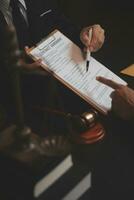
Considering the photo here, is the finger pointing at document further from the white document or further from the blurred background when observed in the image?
the blurred background

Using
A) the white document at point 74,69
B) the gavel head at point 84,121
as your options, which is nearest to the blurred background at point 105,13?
the white document at point 74,69

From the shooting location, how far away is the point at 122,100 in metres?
1.11

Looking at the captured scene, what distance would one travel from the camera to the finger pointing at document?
3.61 feet

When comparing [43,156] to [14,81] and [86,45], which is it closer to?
[14,81]

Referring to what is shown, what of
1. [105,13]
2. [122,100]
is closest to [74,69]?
[122,100]

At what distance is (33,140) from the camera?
0.90 m

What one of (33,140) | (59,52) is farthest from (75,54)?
(33,140)

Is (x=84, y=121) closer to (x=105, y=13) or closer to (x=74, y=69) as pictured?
(x=74, y=69)

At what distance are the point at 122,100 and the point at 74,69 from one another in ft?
0.56

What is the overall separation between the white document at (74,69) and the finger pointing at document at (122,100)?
0.02 m

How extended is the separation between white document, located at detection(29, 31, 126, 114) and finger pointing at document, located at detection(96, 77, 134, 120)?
2 centimetres

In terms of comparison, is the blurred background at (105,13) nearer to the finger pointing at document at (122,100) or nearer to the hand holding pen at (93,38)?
the hand holding pen at (93,38)

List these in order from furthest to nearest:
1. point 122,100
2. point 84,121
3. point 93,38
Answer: point 93,38
point 122,100
point 84,121

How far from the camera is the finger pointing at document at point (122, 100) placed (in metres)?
1.10
